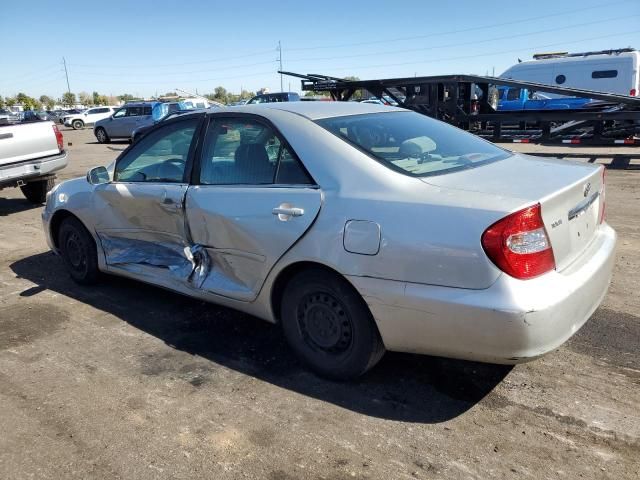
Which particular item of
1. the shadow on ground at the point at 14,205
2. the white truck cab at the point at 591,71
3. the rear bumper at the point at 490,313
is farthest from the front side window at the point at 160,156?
the white truck cab at the point at 591,71

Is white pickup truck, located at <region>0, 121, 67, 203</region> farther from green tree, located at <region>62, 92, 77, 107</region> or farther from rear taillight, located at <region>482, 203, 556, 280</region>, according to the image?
green tree, located at <region>62, 92, 77, 107</region>

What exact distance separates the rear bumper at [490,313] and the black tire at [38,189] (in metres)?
8.10

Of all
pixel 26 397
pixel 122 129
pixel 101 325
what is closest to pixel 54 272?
pixel 101 325

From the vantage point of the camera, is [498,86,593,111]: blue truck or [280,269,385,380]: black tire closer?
[280,269,385,380]: black tire

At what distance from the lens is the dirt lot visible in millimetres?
2430

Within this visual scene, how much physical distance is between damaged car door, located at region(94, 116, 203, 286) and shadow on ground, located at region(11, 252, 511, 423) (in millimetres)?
333

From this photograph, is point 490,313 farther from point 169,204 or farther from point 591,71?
point 591,71

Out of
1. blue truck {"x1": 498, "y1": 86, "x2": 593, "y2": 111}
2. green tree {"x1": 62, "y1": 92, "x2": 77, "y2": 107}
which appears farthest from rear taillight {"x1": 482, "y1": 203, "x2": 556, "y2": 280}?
green tree {"x1": 62, "y1": 92, "x2": 77, "y2": 107}

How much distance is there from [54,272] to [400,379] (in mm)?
3940

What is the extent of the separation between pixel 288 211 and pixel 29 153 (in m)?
6.89

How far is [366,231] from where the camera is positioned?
8.80 ft

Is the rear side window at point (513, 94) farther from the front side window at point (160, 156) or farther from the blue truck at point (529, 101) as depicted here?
the front side window at point (160, 156)

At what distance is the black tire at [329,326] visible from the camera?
2.85 metres

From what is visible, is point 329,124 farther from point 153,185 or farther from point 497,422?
point 497,422
